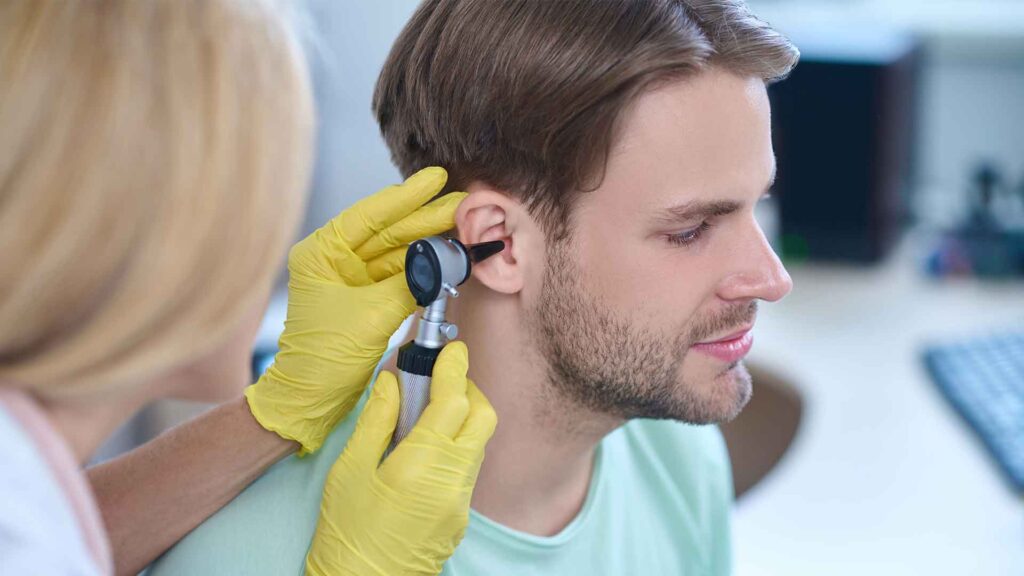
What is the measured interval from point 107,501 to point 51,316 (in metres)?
0.33

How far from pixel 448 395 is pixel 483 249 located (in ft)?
0.52

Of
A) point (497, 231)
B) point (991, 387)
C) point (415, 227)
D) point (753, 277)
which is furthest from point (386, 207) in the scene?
point (991, 387)

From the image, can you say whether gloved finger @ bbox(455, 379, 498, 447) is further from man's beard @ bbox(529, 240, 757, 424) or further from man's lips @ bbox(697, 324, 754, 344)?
man's lips @ bbox(697, 324, 754, 344)

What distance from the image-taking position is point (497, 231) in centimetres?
117

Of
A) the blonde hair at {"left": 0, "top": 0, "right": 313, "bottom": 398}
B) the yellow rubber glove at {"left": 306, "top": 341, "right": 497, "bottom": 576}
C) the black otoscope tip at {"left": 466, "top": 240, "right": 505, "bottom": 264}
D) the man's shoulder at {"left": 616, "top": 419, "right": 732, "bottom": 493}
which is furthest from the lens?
the man's shoulder at {"left": 616, "top": 419, "right": 732, "bottom": 493}

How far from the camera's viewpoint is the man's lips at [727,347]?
3.91ft

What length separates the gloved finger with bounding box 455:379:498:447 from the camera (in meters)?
1.05

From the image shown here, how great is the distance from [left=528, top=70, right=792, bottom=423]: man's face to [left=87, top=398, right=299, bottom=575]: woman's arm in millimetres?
311

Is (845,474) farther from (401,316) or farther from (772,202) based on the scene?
(772,202)

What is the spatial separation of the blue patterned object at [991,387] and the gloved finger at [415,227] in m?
0.93

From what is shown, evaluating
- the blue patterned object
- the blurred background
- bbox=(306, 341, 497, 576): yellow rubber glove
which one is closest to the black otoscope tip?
bbox=(306, 341, 497, 576): yellow rubber glove

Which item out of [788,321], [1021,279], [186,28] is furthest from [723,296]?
[1021,279]

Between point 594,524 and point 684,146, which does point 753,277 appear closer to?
point 684,146

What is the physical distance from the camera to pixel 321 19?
7.99 ft
